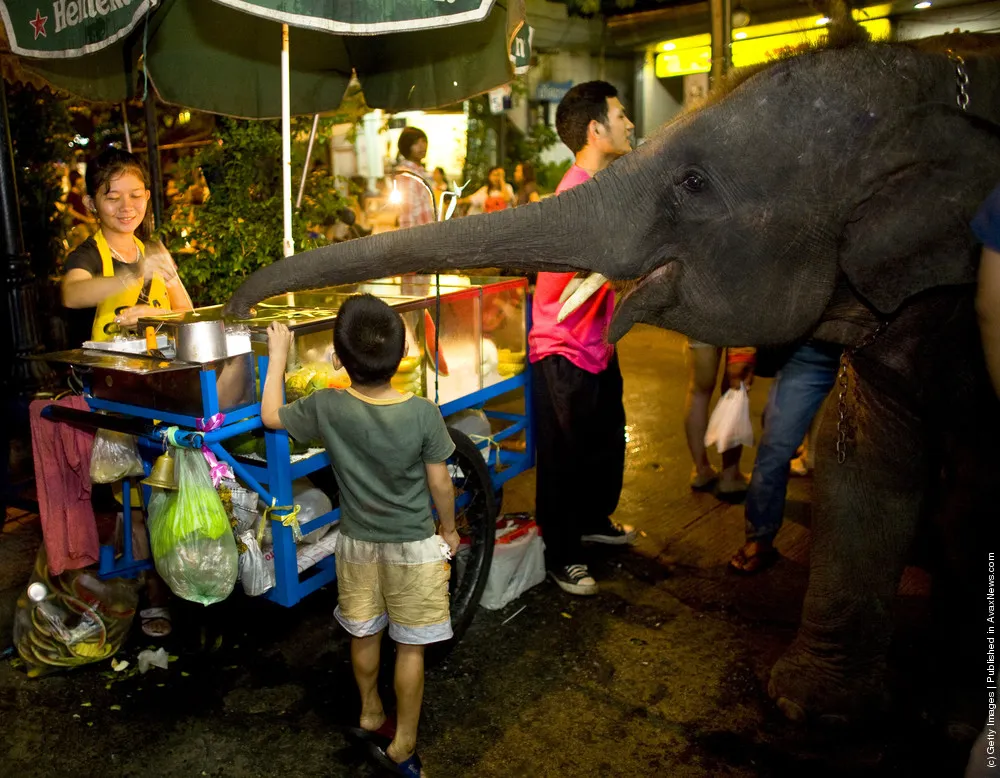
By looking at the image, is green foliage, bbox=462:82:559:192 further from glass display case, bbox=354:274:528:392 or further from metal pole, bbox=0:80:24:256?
glass display case, bbox=354:274:528:392

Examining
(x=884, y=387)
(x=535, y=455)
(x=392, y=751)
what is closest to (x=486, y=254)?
(x=884, y=387)

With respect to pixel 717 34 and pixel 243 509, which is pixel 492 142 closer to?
pixel 717 34

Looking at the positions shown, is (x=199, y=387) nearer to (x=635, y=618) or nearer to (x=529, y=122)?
(x=635, y=618)

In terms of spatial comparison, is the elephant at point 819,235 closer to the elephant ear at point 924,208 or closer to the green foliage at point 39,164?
the elephant ear at point 924,208

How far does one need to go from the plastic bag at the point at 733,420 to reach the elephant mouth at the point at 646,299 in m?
2.46

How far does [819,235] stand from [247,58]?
13.2 feet

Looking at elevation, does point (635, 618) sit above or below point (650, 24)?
below

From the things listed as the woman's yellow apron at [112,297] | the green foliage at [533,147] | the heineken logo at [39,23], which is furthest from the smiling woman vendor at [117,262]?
the green foliage at [533,147]

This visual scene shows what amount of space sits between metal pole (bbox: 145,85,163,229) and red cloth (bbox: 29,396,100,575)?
8.92 feet

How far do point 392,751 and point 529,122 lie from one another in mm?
16901

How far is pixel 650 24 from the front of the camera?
17.6 metres

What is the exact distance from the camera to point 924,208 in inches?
100

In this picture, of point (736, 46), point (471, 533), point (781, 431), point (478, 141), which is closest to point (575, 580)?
point (471, 533)

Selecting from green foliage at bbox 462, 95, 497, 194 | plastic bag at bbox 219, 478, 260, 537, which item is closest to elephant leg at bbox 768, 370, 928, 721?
plastic bag at bbox 219, 478, 260, 537
